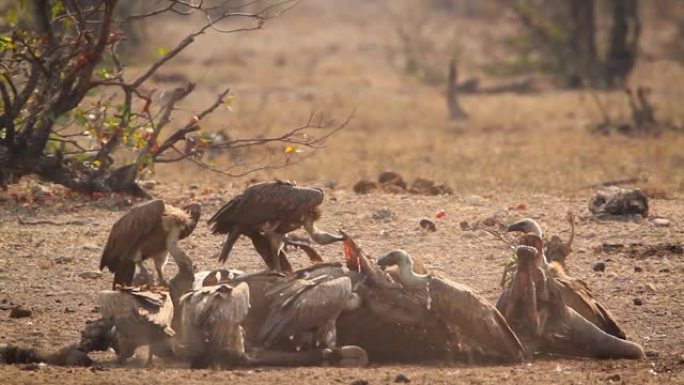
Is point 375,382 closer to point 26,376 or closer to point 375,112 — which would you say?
point 26,376

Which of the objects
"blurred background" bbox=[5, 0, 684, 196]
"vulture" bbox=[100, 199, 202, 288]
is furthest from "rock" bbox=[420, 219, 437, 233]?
"vulture" bbox=[100, 199, 202, 288]

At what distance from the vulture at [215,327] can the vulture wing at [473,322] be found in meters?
0.97

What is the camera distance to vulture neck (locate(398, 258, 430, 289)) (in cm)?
670

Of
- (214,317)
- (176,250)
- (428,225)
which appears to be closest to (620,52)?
(428,225)

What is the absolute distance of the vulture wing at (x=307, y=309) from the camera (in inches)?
255

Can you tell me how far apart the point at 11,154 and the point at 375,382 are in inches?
179

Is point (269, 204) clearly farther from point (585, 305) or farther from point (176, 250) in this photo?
point (585, 305)

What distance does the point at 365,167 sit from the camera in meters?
13.7

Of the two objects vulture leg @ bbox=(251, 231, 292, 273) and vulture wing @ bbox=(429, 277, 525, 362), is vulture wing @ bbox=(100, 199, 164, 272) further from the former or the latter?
vulture wing @ bbox=(429, 277, 525, 362)

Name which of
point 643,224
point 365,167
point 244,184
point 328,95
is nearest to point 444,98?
point 328,95

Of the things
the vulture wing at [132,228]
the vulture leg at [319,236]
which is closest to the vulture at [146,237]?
the vulture wing at [132,228]

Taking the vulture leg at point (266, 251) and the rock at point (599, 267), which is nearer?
the vulture leg at point (266, 251)

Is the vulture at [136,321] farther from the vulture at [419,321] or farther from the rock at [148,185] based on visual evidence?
the rock at [148,185]

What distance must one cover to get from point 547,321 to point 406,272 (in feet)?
2.42
